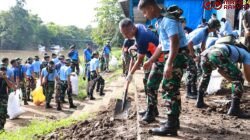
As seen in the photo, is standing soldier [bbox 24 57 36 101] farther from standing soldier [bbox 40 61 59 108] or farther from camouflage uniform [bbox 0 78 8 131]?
camouflage uniform [bbox 0 78 8 131]

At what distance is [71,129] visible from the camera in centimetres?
646

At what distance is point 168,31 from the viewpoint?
11.3 ft

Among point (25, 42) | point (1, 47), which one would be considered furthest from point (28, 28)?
Answer: point (1, 47)

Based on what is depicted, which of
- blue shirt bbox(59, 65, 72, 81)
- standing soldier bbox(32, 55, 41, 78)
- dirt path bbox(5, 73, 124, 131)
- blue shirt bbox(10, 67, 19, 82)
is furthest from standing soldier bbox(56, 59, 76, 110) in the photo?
standing soldier bbox(32, 55, 41, 78)

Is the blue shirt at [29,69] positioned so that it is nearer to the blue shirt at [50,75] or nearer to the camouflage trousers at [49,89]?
the camouflage trousers at [49,89]

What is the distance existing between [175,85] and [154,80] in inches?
27.4

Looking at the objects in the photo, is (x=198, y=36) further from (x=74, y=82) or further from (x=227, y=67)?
(x=74, y=82)

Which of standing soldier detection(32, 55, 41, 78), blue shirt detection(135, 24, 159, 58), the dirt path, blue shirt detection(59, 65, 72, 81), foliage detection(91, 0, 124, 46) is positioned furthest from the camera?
foliage detection(91, 0, 124, 46)

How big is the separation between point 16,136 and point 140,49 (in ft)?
13.3

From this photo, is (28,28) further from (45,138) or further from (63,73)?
(45,138)

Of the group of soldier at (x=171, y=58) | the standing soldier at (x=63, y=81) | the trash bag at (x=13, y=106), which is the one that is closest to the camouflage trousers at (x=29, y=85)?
the standing soldier at (x=63, y=81)

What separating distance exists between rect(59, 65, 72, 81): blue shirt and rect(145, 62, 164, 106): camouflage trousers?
7228 millimetres

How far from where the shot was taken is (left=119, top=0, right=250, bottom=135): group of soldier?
3.58m

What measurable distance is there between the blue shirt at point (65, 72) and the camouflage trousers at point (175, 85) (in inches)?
316
